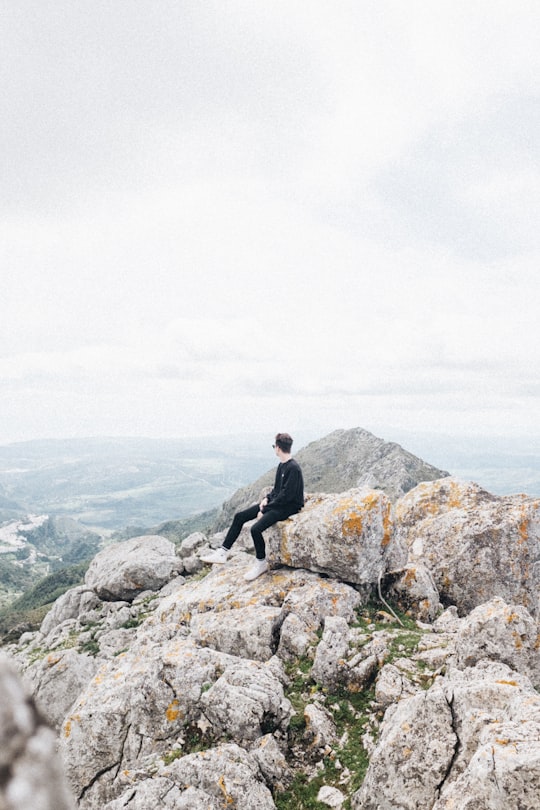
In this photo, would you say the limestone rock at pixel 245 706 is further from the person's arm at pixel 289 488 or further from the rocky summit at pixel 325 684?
the person's arm at pixel 289 488

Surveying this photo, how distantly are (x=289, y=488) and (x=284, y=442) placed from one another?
2.14 m

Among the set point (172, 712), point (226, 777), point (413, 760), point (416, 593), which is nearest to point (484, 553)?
point (416, 593)

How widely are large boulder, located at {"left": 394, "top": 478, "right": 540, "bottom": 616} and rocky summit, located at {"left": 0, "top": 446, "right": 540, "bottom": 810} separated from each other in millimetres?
76

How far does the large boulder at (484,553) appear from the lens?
18984 mm

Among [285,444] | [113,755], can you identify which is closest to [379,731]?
[113,755]

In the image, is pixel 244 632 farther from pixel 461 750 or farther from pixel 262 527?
pixel 461 750

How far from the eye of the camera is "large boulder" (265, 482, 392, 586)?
700 inches

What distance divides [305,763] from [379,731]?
1829 millimetres

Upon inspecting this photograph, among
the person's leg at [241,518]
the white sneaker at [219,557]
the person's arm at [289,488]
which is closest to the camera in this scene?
the person's arm at [289,488]

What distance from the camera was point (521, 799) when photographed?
20.3 ft

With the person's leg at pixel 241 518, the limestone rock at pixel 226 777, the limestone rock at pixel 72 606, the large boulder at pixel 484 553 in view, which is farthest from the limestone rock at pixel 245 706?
the limestone rock at pixel 72 606

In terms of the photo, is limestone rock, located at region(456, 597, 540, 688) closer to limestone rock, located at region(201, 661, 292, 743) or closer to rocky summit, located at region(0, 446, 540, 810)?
rocky summit, located at region(0, 446, 540, 810)

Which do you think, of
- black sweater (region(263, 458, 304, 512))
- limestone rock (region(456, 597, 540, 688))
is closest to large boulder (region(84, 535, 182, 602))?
black sweater (region(263, 458, 304, 512))

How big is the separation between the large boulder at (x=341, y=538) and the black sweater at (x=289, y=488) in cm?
96
